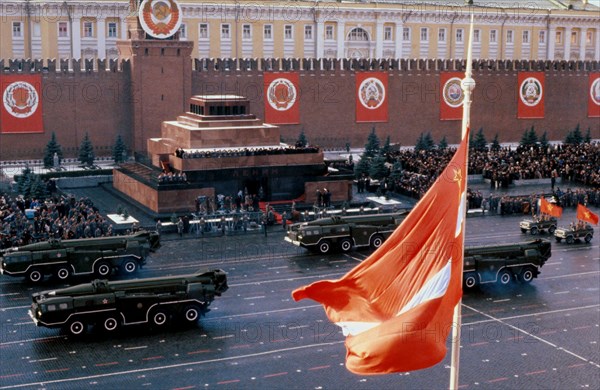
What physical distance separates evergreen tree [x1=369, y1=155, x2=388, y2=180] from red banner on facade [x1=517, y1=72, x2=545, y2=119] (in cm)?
2209

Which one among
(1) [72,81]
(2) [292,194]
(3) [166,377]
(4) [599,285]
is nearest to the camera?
(3) [166,377]

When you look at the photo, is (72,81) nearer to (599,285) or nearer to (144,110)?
(144,110)

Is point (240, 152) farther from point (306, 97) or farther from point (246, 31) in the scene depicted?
point (246, 31)

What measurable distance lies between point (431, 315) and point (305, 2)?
6870 cm

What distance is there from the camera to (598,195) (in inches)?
1784

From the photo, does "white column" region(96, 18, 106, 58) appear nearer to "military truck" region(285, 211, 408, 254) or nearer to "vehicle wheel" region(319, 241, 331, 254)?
"military truck" region(285, 211, 408, 254)

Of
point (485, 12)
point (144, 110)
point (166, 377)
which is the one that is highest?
point (485, 12)

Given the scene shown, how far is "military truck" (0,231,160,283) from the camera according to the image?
2942 cm

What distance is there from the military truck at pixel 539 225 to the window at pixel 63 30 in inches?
1763

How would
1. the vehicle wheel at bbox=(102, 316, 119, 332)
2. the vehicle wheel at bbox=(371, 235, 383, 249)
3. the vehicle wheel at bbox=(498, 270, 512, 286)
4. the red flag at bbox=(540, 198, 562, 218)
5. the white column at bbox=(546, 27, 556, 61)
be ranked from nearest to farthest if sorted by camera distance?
the vehicle wheel at bbox=(102, 316, 119, 332) → the vehicle wheel at bbox=(498, 270, 512, 286) → the vehicle wheel at bbox=(371, 235, 383, 249) → the red flag at bbox=(540, 198, 562, 218) → the white column at bbox=(546, 27, 556, 61)

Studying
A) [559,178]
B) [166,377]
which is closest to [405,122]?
[559,178]

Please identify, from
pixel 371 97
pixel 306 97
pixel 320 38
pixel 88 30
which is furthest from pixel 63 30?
pixel 371 97

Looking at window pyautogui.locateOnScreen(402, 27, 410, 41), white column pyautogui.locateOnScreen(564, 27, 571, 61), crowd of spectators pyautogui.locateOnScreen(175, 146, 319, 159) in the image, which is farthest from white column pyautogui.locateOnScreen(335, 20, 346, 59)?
crowd of spectators pyautogui.locateOnScreen(175, 146, 319, 159)

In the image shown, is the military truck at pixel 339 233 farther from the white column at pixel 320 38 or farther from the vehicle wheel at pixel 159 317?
the white column at pixel 320 38
